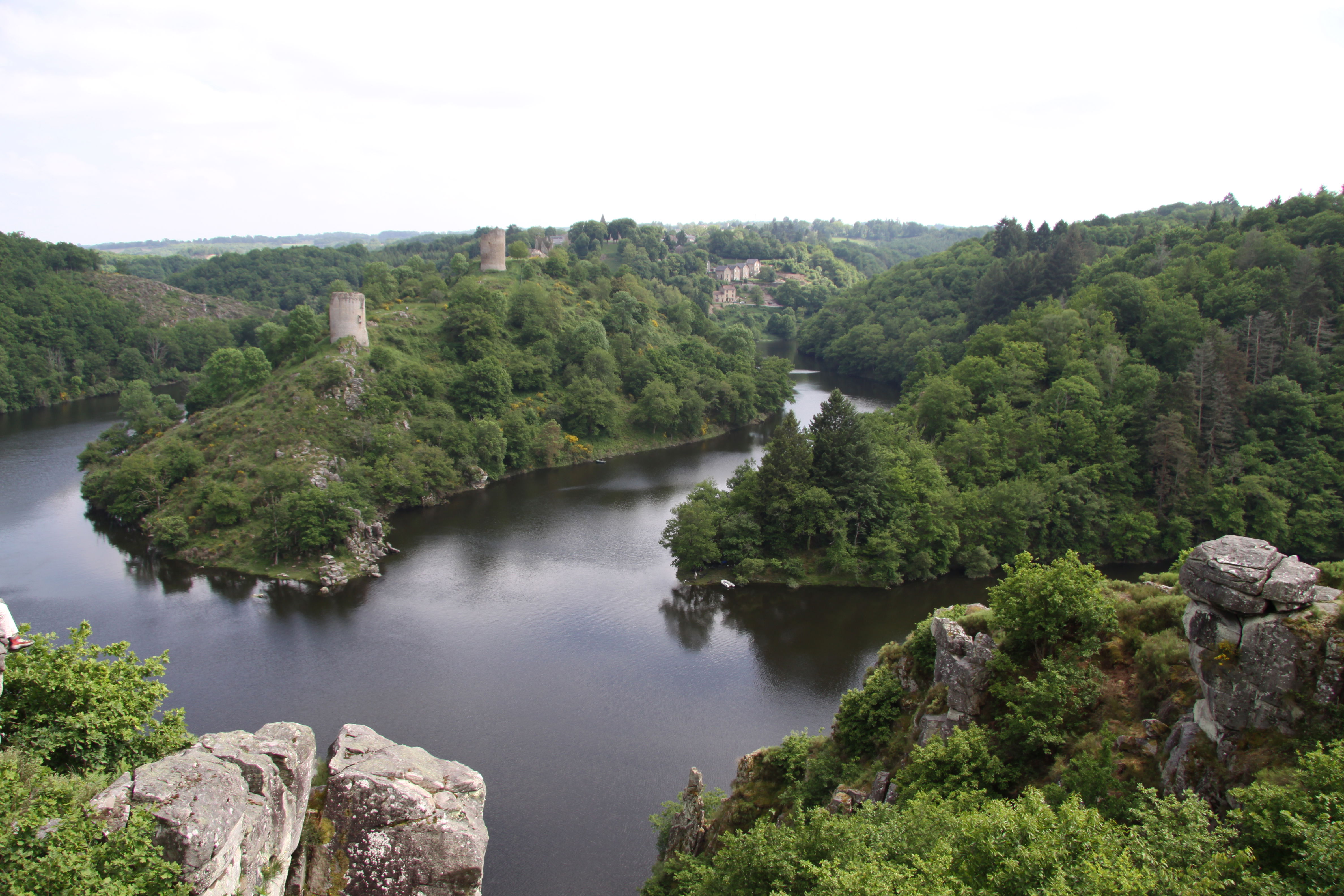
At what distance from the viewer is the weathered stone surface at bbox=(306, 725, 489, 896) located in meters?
13.4

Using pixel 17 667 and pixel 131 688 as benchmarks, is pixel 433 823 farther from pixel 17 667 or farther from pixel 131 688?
pixel 17 667

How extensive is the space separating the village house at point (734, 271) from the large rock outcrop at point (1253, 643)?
144675mm

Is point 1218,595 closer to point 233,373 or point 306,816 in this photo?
point 306,816

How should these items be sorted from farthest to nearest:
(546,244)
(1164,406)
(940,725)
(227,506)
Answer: (546,244) → (1164,406) → (227,506) → (940,725)

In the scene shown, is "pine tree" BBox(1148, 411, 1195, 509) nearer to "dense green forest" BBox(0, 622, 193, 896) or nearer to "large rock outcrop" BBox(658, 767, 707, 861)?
"large rock outcrop" BBox(658, 767, 707, 861)

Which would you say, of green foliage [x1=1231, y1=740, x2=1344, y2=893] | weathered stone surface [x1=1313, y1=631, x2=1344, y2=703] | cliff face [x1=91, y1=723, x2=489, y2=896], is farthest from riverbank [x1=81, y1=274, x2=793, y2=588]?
weathered stone surface [x1=1313, y1=631, x2=1344, y2=703]

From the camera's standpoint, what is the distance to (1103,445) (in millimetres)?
48531

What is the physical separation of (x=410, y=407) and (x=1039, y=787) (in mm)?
55584

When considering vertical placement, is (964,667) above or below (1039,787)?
above

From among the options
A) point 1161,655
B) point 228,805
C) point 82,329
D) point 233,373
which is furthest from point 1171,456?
point 82,329

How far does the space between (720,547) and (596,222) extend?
11036 cm

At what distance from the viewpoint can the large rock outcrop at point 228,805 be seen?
36.4 ft

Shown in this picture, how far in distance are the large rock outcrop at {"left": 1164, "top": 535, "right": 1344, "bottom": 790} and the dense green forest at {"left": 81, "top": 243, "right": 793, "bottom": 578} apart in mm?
40521

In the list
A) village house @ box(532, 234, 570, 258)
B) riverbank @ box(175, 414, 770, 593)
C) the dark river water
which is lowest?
the dark river water
